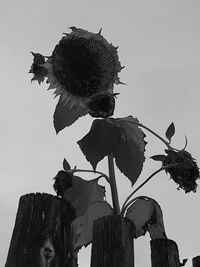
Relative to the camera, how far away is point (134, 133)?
11.9 ft

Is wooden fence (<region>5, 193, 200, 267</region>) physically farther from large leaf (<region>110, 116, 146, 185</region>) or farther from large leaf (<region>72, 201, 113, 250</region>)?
large leaf (<region>110, 116, 146, 185</region>)

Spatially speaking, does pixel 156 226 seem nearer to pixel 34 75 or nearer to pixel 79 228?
pixel 79 228

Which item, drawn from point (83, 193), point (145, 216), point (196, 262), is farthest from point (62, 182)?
point (196, 262)

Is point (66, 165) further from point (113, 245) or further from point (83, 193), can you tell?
point (113, 245)

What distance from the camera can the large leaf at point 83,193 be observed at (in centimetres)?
356

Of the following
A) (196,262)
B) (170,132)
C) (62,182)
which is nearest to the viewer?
(196,262)

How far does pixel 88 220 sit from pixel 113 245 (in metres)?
1.10

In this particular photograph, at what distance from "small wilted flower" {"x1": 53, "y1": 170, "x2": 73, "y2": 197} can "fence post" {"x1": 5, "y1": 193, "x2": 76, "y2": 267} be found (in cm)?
114

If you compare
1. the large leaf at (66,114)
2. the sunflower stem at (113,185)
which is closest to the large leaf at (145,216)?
the sunflower stem at (113,185)

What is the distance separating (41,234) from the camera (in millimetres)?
2268

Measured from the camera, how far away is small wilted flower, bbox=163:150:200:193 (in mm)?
3352

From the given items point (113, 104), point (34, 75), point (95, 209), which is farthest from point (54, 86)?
point (95, 209)

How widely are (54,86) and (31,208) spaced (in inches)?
71.6

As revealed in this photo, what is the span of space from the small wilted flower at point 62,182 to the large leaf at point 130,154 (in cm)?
38
